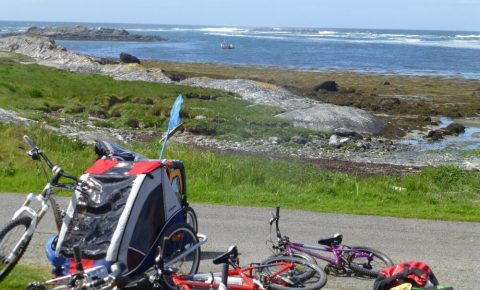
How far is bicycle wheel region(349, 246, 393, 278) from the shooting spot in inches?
331

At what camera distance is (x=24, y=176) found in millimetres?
15133

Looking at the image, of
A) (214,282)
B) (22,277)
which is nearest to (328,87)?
(22,277)

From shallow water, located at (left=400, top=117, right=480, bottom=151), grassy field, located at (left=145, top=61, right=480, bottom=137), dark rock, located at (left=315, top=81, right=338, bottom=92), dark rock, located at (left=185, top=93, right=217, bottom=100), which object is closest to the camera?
shallow water, located at (left=400, top=117, right=480, bottom=151)

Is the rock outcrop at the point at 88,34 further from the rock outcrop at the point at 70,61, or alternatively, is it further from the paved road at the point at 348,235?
the paved road at the point at 348,235

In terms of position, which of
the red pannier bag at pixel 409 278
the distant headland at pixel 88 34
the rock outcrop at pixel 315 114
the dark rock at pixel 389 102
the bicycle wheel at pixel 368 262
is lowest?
the distant headland at pixel 88 34

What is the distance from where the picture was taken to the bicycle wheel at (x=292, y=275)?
287 inches

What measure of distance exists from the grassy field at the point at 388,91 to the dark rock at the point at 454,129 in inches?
74.5

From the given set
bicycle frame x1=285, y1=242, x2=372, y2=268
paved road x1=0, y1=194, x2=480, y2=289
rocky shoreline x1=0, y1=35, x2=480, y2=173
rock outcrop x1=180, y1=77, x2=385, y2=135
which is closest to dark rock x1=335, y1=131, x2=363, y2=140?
rocky shoreline x1=0, y1=35, x2=480, y2=173

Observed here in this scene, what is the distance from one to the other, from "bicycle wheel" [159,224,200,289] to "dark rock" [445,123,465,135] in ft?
95.4

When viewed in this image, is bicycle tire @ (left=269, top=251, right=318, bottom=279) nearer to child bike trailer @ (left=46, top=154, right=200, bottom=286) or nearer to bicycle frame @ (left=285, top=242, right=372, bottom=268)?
bicycle frame @ (left=285, top=242, right=372, bottom=268)

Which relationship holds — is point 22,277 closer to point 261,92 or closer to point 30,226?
point 30,226

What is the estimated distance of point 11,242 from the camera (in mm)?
7117

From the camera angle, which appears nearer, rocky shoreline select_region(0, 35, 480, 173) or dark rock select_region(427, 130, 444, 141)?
rocky shoreline select_region(0, 35, 480, 173)

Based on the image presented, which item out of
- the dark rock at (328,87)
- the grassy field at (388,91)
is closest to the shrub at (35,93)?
the grassy field at (388,91)
